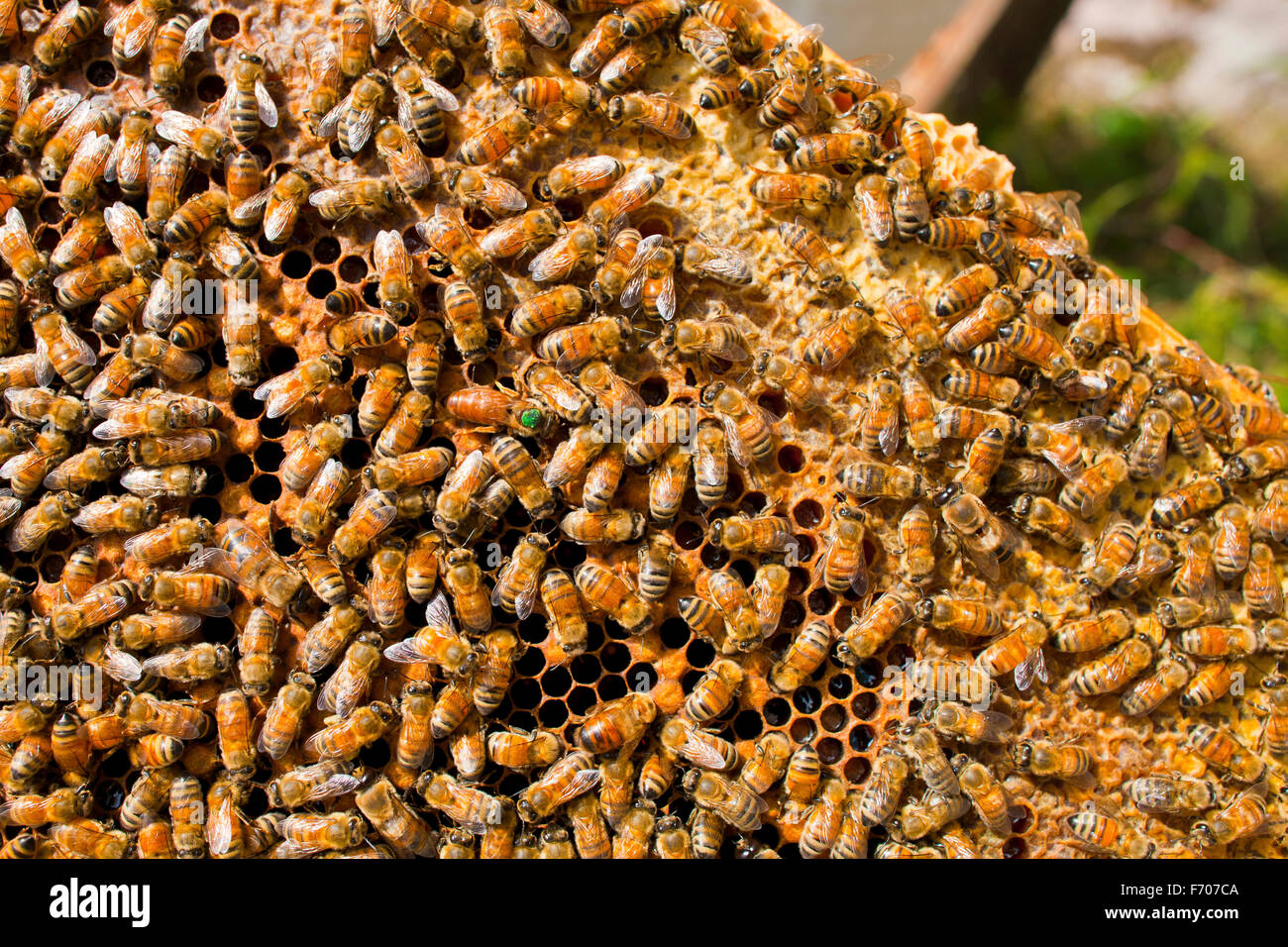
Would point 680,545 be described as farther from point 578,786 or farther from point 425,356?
point 425,356

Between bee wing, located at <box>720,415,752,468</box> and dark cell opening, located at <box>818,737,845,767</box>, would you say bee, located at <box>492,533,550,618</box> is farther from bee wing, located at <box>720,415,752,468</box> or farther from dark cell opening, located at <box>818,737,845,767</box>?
dark cell opening, located at <box>818,737,845,767</box>

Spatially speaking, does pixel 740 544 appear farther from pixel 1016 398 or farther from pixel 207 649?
pixel 207 649

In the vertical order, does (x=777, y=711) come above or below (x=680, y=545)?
below

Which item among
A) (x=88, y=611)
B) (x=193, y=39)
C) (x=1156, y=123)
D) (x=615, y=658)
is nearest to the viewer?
(x=88, y=611)

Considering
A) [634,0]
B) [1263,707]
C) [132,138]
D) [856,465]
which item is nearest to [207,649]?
[132,138]

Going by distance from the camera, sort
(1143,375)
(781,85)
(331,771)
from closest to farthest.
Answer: (331,771) < (781,85) < (1143,375)

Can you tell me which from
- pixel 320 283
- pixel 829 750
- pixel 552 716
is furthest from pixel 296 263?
pixel 829 750

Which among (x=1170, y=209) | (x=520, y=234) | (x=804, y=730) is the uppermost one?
(x=1170, y=209)
